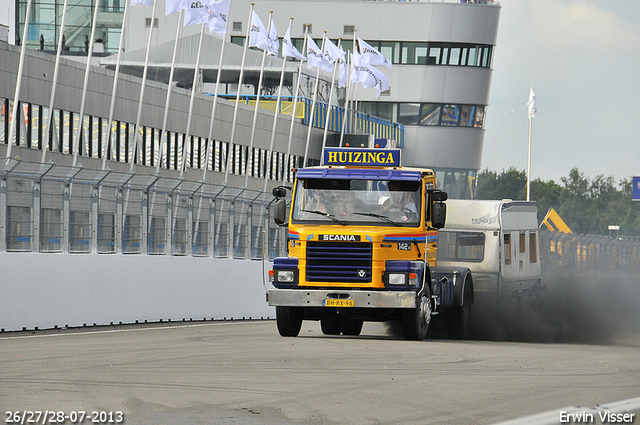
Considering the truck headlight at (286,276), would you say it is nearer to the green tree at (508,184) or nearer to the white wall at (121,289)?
the white wall at (121,289)

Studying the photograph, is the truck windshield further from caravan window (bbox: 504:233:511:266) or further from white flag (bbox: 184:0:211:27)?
white flag (bbox: 184:0:211:27)

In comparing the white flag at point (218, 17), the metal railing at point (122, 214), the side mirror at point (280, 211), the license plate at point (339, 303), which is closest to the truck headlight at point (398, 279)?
the license plate at point (339, 303)

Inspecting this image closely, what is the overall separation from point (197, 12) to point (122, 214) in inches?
700

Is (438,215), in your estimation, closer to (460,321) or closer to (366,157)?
(366,157)

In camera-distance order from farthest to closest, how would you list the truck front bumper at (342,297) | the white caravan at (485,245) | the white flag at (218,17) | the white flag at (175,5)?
1. the white flag at (218,17)
2. the white flag at (175,5)
3. the white caravan at (485,245)
4. the truck front bumper at (342,297)

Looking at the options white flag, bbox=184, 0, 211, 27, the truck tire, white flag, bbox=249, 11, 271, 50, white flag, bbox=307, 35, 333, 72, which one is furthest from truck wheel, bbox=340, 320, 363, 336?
white flag, bbox=307, 35, 333, 72

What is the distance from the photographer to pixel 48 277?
709 inches

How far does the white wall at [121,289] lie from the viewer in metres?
17.5

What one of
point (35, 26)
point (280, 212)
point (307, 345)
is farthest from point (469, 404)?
point (35, 26)

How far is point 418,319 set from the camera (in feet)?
56.0

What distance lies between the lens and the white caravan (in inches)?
807

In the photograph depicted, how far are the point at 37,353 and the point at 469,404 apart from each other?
20.6ft

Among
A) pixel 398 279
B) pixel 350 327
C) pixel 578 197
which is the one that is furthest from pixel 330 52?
pixel 578 197

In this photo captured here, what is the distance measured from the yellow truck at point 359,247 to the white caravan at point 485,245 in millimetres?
2621
